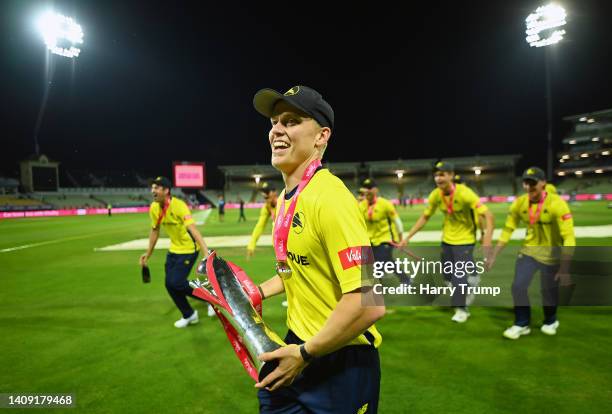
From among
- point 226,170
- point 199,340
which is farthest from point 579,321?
point 226,170

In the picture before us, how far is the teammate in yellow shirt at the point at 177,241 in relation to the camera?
5.88m

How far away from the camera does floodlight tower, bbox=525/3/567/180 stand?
102 feet

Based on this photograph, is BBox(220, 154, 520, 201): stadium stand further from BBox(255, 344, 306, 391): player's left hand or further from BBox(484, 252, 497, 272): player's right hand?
BBox(255, 344, 306, 391): player's left hand

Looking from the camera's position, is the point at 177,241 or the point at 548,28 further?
the point at 548,28

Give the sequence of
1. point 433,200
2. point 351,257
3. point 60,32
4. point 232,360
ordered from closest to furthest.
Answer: point 351,257 → point 232,360 → point 433,200 → point 60,32

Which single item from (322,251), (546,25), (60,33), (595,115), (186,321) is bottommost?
(186,321)

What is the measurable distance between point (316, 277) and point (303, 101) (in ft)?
2.67

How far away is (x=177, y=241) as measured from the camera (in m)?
6.17

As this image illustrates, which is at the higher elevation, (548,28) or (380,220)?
(548,28)

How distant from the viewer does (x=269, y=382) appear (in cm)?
135

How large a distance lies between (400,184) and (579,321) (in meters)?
71.0

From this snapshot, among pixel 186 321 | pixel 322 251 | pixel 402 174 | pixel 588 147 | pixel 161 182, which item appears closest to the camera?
pixel 322 251
